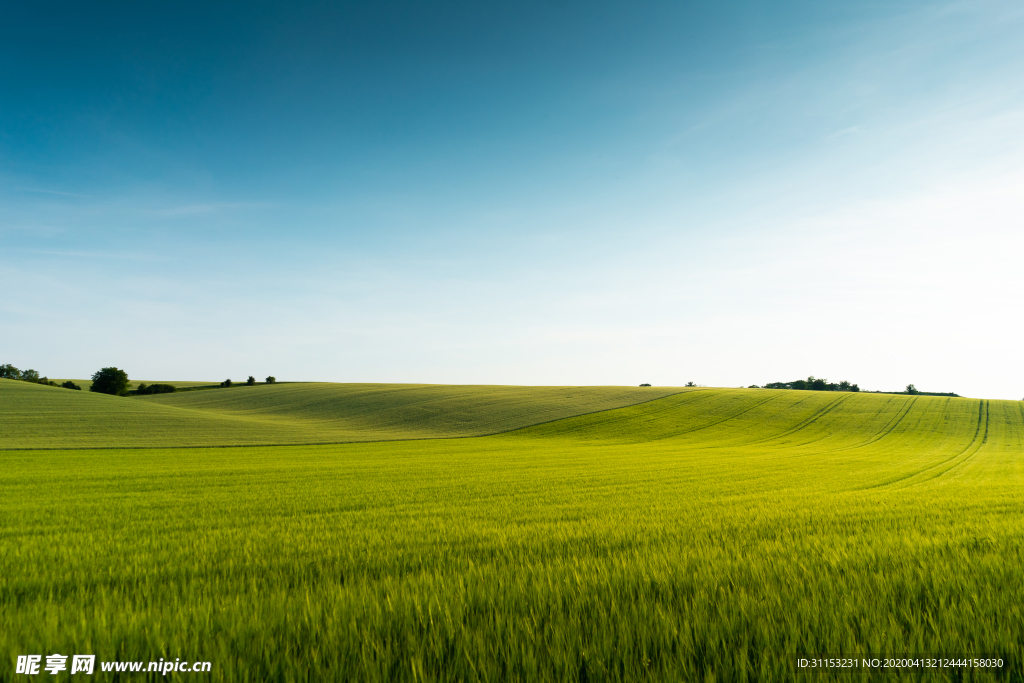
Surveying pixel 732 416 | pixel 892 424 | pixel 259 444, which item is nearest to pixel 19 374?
pixel 259 444

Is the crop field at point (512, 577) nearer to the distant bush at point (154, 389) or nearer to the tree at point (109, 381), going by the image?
the tree at point (109, 381)

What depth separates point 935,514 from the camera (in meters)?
8.58

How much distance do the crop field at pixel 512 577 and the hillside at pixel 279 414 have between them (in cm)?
2530

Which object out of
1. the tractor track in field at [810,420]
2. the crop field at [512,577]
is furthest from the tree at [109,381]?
the tractor track in field at [810,420]

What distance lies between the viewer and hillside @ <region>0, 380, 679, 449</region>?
125 feet

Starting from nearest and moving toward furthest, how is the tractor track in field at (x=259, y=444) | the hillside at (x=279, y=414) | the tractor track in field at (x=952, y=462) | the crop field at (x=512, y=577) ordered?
the crop field at (x=512, y=577)
the tractor track in field at (x=952, y=462)
the tractor track in field at (x=259, y=444)
the hillside at (x=279, y=414)

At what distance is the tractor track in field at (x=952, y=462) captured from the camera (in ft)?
56.0

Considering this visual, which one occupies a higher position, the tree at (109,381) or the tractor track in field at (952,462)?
the tree at (109,381)

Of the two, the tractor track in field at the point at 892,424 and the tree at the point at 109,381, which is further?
the tree at the point at 109,381

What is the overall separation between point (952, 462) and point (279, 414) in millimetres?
69054

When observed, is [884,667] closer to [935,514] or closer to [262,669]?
[262,669]

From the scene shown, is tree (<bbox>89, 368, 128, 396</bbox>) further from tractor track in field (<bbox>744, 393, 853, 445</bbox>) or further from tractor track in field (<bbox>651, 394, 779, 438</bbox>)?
tractor track in field (<bbox>744, 393, 853, 445</bbox>)

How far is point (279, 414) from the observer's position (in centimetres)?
6450

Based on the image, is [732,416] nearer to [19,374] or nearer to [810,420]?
[810,420]
